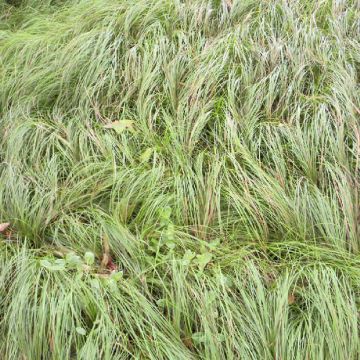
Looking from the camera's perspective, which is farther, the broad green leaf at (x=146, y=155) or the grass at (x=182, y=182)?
the broad green leaf at (x=146, y=155)

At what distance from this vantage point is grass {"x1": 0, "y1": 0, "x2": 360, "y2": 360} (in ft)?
6.28

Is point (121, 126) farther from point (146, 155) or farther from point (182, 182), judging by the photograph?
point (182, 182)

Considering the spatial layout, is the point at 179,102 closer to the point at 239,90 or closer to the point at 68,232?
the point at 239,90

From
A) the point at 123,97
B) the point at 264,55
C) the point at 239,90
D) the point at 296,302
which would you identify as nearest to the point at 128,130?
the point at 123,97

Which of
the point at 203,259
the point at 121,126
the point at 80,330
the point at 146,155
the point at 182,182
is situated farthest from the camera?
the point at 121,126

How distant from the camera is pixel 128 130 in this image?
269cm

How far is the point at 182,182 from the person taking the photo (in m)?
2.37

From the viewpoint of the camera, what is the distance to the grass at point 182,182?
1915 millimetres

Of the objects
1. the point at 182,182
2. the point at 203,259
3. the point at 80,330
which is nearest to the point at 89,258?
the point at 80,330

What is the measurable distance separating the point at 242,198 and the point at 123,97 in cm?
104

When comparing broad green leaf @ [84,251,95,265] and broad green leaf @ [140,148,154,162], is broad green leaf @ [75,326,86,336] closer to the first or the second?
broad green leaf @ [84,251,95,265]

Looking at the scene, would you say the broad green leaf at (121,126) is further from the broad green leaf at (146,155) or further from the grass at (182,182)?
the broad green leaf at (146,155)

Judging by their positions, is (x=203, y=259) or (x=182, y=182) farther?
(x=182, y=182)

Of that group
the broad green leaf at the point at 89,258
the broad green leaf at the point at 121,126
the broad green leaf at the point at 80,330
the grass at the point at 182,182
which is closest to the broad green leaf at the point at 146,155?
the grass at the point at 182,182
